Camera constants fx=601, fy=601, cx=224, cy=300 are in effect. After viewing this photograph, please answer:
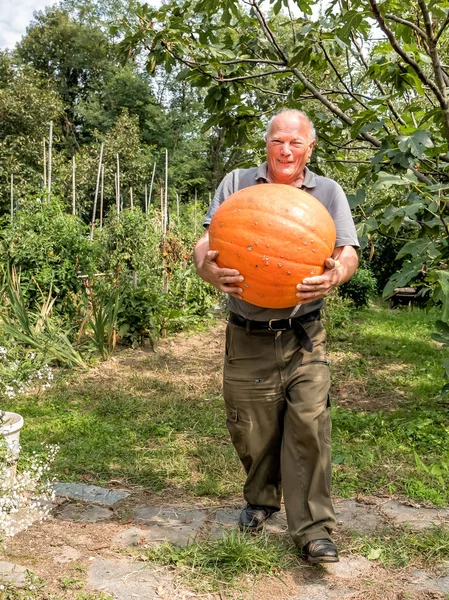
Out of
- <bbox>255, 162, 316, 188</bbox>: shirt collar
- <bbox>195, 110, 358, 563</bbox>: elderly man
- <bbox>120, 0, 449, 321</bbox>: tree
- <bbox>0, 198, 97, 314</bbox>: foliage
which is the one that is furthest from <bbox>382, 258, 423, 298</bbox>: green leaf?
<bbox>0, 198, 97, 314</bbox>: foliage

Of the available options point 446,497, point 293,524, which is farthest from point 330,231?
point 446,497

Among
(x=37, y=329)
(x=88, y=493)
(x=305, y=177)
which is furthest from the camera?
(x=37, y=329)

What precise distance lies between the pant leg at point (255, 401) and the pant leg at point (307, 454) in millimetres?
76

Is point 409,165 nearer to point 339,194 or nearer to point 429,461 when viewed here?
point 339,194

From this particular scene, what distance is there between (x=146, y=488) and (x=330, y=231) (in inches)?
70.8

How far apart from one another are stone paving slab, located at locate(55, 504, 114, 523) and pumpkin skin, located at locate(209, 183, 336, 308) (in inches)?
55.0

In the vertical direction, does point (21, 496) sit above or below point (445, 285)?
below

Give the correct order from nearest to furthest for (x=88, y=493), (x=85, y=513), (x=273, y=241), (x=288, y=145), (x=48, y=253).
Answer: (x=273, y=241), (x=288, y=145), (x=85, y=513), (x=88, y=493), (x=48, y=253)

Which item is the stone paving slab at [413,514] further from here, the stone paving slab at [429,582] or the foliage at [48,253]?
the foliage at [48,253]

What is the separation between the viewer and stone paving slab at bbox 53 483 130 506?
10.1ft

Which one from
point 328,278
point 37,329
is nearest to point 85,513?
point 328,278

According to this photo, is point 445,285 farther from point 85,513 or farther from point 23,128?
point 23,128

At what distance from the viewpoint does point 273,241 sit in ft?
7.06

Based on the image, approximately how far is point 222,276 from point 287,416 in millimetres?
663
